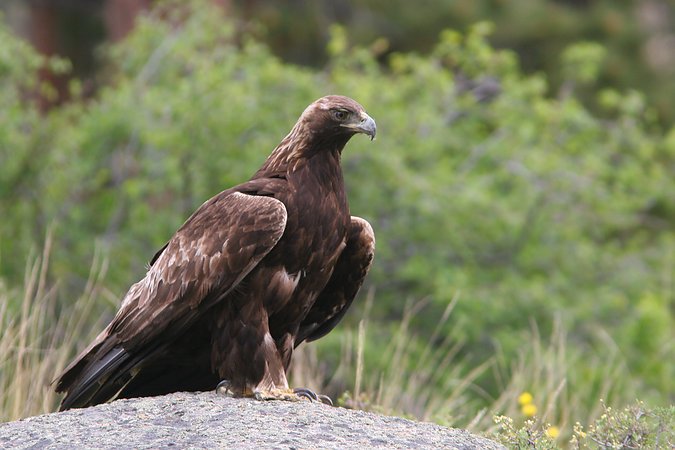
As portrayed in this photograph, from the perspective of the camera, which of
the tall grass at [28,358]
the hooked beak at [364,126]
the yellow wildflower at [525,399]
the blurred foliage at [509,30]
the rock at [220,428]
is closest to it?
the rock at [220,428]

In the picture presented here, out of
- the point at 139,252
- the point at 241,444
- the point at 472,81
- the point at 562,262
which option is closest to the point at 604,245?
the point at 562,262

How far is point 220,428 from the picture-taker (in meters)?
5.14

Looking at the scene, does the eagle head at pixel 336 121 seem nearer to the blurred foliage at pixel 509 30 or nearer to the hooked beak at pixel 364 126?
the hooked beak at pixel 364 126

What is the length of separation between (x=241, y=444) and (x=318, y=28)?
56.2 ft

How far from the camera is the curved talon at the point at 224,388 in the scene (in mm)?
6039

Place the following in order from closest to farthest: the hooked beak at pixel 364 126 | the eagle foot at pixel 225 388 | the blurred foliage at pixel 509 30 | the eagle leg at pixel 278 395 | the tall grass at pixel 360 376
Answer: the eagle leg at pixel 278 395, the eagle foot at pixel 225 388, the hooked beak at pixel 364 126, the tall grass at pixel 360 376, the blurred foliage at pixel 509 30

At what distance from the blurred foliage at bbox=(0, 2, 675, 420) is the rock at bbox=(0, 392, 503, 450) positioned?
4.85m

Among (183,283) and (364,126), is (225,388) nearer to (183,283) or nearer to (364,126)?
(183,283)

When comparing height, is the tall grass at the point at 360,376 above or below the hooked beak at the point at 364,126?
below

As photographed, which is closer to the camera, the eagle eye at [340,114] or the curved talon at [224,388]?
the curved talon at [224,388]

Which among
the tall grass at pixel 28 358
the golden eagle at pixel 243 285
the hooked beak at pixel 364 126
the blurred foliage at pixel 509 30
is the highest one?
the blurred foliage at pixel 509 30

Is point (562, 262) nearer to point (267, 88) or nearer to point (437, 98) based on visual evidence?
point (437, 98)

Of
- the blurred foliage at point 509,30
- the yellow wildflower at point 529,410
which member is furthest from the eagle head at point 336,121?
the blurred foliage at point 509,30

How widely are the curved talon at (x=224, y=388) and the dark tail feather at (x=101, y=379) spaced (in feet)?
1.38
